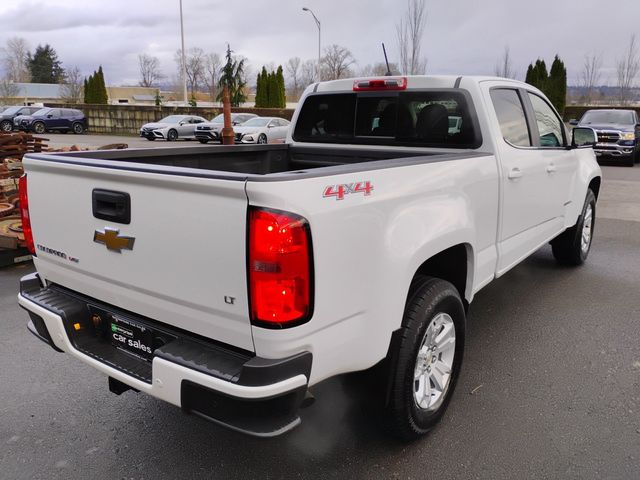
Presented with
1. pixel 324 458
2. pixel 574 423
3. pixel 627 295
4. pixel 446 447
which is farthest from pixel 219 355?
pixel 627 295

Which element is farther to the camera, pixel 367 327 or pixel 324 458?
pixel 324 458

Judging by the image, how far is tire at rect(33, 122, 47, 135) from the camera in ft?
104

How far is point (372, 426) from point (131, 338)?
1410mm

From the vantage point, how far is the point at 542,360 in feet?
13.1

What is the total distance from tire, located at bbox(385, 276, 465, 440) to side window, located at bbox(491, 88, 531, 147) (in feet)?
5.05

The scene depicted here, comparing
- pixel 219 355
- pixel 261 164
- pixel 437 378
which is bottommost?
pixel 437 378

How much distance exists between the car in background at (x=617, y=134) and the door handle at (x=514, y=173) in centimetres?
1527

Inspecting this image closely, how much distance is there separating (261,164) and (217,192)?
257 centimetres

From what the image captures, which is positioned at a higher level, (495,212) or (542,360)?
(495,212)

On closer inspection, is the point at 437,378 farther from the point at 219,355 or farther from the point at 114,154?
the point at 114,154

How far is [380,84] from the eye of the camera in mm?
4227

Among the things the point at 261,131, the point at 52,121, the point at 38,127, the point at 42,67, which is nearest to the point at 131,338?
the point at 261,131

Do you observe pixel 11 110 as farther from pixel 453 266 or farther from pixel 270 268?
pixel 270 268

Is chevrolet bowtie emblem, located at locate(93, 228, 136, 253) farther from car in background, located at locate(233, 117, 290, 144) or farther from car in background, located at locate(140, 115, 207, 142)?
car in background, located at locate(140, 115, 207, 142)
